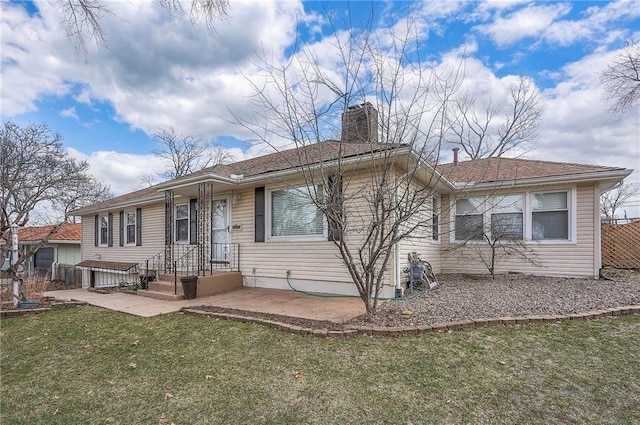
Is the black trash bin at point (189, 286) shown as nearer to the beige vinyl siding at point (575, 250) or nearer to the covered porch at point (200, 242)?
the covered porch at point (200, 242)

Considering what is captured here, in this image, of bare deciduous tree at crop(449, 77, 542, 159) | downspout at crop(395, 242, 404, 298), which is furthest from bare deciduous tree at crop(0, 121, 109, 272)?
bare deciduous tree at crop(449, 77, 542, 159)

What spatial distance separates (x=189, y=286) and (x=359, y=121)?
16.4ft

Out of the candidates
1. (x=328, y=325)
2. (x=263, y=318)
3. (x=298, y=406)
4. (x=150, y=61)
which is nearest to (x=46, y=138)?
(x=150, y=61)

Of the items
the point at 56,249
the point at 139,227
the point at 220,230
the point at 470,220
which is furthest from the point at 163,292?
the point at 56,249

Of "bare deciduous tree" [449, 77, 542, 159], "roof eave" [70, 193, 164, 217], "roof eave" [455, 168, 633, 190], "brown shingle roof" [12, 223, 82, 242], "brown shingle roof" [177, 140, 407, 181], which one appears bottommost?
"brown shingle roof" [12, 223, 82, 242]

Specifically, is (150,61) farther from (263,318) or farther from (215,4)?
(263,318)

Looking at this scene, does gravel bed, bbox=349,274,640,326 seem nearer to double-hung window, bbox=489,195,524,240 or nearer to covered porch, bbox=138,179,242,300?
double-hung window, bbox=489,195,524,240

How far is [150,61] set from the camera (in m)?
7.27

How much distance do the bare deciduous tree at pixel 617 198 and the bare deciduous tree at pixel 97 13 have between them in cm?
3008

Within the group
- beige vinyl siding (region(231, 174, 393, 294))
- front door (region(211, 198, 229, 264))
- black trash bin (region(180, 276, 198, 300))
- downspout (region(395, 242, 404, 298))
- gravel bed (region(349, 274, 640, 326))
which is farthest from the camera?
front door (region(211, 198, 229, 264))

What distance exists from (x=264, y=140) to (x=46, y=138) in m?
9.96

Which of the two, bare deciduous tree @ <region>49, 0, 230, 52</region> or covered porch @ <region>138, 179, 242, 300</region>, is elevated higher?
bare deciduous tree @ <region>49, 0, 230, 52</region>

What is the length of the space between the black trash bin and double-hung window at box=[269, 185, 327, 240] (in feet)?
6.66

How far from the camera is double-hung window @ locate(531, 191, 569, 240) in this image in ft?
27.1
